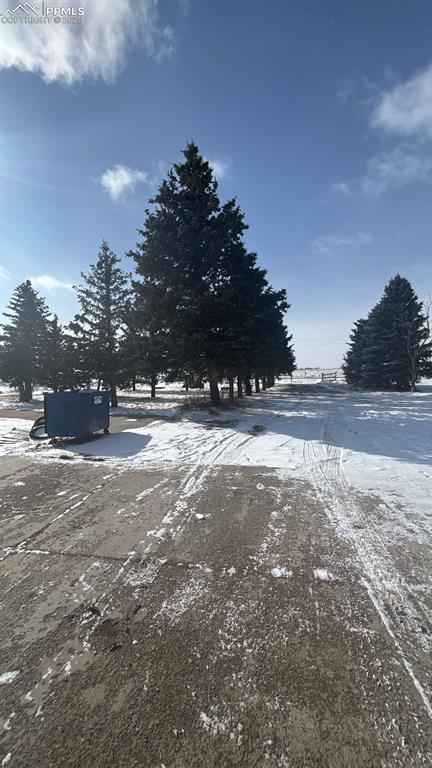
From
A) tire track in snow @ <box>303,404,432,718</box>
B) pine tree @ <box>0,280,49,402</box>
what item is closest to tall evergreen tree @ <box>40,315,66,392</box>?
pine tree @ <box>0,280,49,402</box>

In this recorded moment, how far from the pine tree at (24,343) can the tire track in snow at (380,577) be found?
2412cm

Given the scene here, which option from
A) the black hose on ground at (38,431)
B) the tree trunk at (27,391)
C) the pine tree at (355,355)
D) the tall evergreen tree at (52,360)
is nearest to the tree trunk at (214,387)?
the black hose on ground at (38,431)

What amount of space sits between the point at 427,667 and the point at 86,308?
21.9 meters

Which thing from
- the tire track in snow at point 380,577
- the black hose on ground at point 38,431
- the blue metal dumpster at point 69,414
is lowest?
the tire track in snow at point 380,577

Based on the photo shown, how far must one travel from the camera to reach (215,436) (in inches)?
339

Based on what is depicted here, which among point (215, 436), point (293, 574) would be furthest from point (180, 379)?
Answer: point (293, 574)

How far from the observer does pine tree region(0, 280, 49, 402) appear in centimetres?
2373

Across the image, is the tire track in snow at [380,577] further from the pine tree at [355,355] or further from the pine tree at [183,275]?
the pine tree at [355,355]

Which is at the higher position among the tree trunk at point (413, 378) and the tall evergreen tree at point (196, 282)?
the tall evergreen tree at point (196, 282)

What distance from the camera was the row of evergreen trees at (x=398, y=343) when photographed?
2741 centimetres

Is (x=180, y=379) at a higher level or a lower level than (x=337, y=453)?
higher

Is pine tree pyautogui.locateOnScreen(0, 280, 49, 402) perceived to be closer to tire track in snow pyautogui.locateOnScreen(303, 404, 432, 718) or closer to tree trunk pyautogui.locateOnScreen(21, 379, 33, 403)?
tree trunk pyautogui.locateOnScreen(21, 379, 33, 403)

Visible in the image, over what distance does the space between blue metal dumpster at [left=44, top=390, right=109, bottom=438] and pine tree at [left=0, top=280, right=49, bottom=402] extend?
17.8m

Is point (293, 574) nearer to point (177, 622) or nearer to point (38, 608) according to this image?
point (177, 622)
